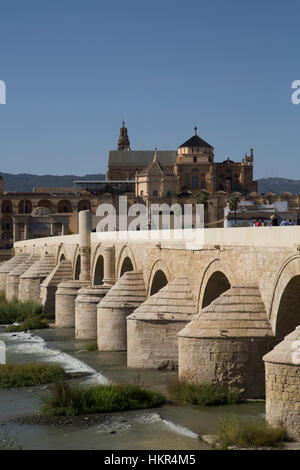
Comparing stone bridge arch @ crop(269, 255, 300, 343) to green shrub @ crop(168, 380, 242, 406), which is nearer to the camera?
stone bridge arch @ crop(269, 255, 300, 343)

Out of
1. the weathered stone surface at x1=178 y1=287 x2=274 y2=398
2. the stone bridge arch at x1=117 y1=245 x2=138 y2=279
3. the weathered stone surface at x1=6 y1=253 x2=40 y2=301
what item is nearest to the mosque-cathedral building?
the weathered stone surface at x1=6 y1=253 x2=40 y2=301

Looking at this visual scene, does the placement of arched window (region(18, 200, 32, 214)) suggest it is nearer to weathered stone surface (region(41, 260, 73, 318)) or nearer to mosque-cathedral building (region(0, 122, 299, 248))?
mosque-cathedral building (region(0, 122, 299, 248))

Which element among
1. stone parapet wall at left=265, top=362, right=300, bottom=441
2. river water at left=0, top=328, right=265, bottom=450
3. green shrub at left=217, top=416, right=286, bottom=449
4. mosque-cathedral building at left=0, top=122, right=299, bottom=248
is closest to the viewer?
green shrub at left=217, top=416, right=286, bottom=449

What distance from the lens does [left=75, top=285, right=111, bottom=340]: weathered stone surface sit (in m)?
26.1

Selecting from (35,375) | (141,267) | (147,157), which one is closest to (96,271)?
(141,267)

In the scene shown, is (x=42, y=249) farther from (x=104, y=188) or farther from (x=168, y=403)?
(x=104, y=188)

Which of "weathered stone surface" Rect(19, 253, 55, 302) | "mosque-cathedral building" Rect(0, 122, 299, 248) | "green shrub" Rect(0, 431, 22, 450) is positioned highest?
"mosque-cathedral building" Rect(0, 122, 299, 248)

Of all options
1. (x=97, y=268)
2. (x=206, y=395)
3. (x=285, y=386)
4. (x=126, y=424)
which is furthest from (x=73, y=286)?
(x=285, y=386)

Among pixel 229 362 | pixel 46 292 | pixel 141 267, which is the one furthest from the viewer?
pixel 46 292

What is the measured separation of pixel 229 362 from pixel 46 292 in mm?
19357

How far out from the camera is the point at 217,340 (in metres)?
15.1

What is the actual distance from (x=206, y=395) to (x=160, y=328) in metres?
4.17

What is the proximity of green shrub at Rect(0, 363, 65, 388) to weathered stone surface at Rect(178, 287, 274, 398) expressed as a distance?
3.94 meters

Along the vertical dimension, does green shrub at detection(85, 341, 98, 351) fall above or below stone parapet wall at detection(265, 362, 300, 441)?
below
